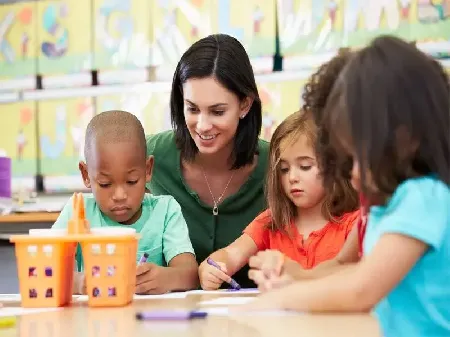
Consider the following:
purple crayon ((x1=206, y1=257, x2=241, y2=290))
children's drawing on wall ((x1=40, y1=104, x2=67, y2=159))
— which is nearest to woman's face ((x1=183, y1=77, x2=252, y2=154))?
purple crayon ((x1=206, y1=257, x2=241, y2=290))

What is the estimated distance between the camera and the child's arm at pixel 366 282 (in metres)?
0.81

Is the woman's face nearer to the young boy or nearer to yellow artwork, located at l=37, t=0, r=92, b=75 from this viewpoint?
the young boy

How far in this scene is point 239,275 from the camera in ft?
6.26

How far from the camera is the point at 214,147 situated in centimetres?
191

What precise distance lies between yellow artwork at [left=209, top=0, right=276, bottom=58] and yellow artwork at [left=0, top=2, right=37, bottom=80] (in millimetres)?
975

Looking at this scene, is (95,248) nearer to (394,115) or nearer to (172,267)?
(172,267)

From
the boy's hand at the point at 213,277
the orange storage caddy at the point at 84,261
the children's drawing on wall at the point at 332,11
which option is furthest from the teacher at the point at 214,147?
the children's drawing on wall at the point at 332,11

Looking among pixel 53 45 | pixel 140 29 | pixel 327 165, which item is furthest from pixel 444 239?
pixel 53 45

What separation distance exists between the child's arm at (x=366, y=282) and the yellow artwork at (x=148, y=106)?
2.33m

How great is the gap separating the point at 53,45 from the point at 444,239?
296 cm

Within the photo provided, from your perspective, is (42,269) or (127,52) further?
(127,52)

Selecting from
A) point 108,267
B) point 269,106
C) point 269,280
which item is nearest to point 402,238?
point 269,280

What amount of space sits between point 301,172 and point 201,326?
793 mm

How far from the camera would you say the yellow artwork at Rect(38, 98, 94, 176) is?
3.38m
